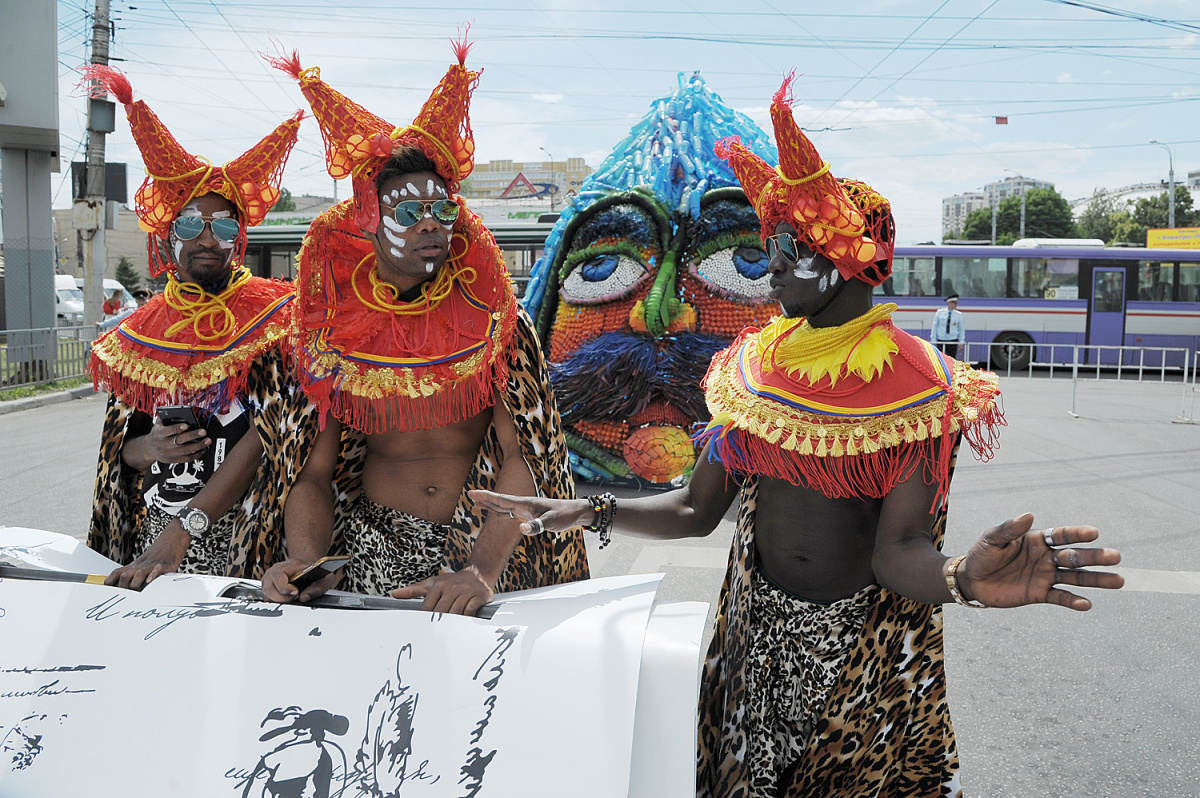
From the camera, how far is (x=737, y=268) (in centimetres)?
614

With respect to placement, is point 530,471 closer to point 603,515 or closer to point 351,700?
point 603,515

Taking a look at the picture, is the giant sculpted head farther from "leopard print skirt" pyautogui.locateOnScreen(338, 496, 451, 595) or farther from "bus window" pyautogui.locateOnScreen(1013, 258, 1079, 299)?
"bus window" pyautogui.locateOnScreen(1013, 258, 1079, 299)

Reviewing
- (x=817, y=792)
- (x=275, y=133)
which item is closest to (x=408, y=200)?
(x=275, y=133)

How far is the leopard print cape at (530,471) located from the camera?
8.14 feet

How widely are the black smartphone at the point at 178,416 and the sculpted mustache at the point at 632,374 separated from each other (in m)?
3.76

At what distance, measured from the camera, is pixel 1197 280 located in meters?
19.3

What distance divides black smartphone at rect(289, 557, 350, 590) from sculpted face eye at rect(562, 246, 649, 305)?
4462 mm

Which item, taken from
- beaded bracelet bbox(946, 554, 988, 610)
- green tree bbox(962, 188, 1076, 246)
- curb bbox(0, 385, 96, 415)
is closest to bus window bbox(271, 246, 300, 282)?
curb bbox(0, 385, 96, 415)

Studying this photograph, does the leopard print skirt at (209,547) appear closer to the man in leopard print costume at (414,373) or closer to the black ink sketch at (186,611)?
the man in leopard print costume at (414,373)

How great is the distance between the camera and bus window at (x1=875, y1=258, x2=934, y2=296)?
19859mm

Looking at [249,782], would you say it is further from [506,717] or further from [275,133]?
[275,133]

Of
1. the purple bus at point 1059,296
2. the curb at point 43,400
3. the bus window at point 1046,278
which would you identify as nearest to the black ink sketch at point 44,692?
the curb at point 43,400

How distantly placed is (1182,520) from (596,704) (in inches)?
261

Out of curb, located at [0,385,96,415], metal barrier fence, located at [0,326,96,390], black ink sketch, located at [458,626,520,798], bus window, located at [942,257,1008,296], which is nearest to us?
black ink sketch, located at [458,626,520,798]
